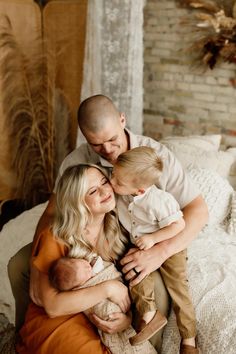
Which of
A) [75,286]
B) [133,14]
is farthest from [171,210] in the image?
[133,14]

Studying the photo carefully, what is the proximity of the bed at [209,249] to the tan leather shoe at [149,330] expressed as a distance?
7.1 inches

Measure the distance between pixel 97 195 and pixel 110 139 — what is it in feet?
1.04

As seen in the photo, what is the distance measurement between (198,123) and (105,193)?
1.95 meters

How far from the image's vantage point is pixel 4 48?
135 inches

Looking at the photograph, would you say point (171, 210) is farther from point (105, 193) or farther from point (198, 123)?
point (198, 123)

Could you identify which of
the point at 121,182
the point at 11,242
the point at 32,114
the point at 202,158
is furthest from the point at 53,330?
the point at 32,114

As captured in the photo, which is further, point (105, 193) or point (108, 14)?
point (108, 14)

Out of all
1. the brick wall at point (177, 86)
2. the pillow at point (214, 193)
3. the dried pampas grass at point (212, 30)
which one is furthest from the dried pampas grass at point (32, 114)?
the pillow at point (214, 193)

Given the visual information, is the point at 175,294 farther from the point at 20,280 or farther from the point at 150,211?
the point at 20,280

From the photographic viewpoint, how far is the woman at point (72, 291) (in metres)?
1.54

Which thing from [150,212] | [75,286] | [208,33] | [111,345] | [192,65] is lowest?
[111,345]

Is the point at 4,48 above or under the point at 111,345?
above

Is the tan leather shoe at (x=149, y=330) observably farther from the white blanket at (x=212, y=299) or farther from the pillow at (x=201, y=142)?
the pillow at (x=201, y=142)

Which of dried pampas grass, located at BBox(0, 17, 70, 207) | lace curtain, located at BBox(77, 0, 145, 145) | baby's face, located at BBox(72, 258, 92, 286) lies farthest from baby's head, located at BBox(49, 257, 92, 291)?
dried pampas grass, located at BBox(0, 17, 70, 207)
